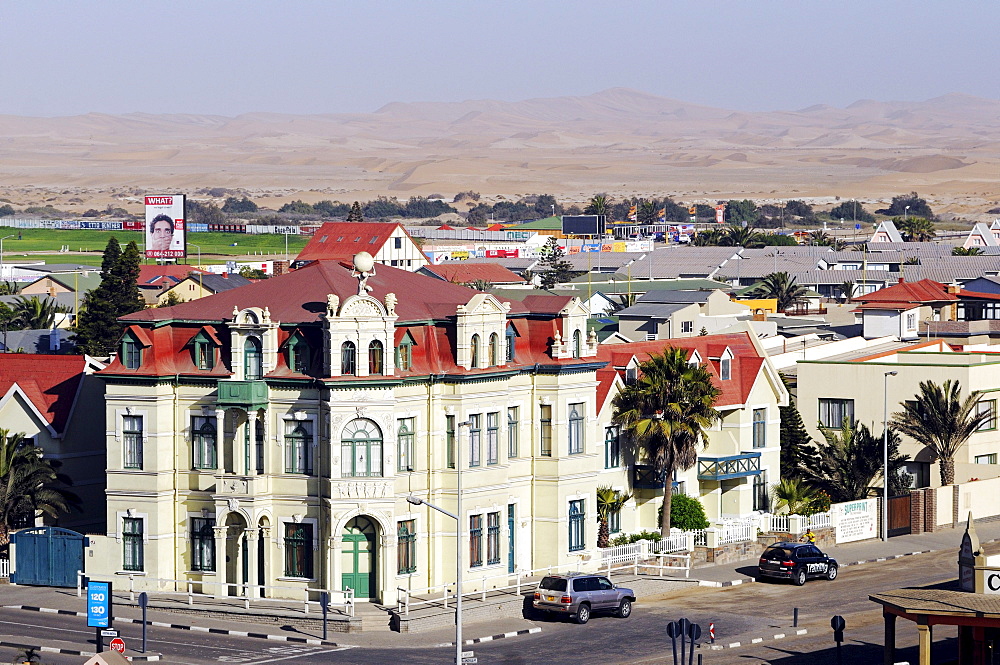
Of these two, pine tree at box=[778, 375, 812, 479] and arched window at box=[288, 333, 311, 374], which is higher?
arched window at box=[288, 333, 311, 374]

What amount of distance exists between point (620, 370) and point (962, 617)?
85.5ft

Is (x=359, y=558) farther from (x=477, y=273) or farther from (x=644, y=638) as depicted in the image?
(x=477, y=273)

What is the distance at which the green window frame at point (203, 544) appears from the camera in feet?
182

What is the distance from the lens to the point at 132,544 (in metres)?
56.3

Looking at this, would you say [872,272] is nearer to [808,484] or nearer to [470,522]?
[808,484]

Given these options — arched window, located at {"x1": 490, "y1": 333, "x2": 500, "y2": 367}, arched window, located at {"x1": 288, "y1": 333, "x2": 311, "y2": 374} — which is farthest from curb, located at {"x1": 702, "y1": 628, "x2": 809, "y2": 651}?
arched window, located at {"x1": 288, "y1": 333, "x2": 311, "y2": 374}

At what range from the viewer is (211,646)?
48.6 metres

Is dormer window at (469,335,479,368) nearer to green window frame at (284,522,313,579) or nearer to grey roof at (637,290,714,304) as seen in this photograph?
green window frame at (284,522,313,579)

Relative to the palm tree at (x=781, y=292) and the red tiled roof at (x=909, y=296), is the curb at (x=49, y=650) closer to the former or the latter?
the red tiled roof at (x=909, y=296)

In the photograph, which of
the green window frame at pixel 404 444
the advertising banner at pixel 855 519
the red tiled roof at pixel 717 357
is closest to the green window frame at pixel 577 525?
the green window frame at pixel 404 444

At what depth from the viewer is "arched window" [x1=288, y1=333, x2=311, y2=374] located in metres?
54.0

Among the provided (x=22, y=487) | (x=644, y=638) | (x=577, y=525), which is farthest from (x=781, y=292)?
(x=644, y=638)

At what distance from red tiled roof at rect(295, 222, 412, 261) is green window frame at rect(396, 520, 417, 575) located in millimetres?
106575

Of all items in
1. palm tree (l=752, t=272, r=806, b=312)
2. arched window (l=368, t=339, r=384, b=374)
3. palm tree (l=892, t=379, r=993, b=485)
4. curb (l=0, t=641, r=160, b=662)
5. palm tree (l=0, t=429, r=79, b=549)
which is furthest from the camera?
palm tree (l=752, t=272, r=806, b=312)
